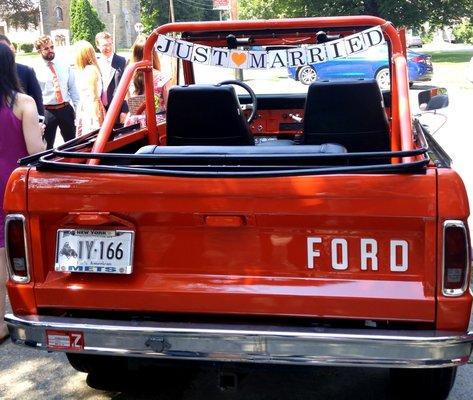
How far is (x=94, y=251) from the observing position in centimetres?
315

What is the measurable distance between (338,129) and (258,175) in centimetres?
148

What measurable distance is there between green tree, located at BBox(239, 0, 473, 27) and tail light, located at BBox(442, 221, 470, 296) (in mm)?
39242

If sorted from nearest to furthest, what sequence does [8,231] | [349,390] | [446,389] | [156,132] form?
[8,231]
[446,389]
[349,390]
[156,132]

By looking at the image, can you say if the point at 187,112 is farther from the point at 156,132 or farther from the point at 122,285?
the point at 122,285

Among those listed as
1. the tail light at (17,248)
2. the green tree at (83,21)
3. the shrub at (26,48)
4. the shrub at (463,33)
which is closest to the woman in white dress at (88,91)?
the tail light at (17,248)

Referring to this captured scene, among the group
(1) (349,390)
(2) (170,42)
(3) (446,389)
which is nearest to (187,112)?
(2) (170,42)

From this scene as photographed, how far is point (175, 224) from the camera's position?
10.2 ft

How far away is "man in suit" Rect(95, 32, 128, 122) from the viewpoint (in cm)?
844

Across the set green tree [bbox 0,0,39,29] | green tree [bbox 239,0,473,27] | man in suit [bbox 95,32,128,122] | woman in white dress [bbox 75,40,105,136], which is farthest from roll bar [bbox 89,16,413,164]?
green tree [bbox 0,0,39,29]

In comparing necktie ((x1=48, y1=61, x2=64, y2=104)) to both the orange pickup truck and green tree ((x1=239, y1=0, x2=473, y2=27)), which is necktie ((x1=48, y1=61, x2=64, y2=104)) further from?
green tree ((x1=239, y1=0, x2=473, y2=27))

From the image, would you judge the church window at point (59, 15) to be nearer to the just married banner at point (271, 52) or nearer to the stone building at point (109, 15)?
the stone building at point (109, 15)

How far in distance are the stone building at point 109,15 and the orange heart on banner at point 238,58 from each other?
73.2m

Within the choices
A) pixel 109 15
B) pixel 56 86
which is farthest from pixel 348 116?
pixel 109 15

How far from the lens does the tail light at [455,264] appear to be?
113 inches
